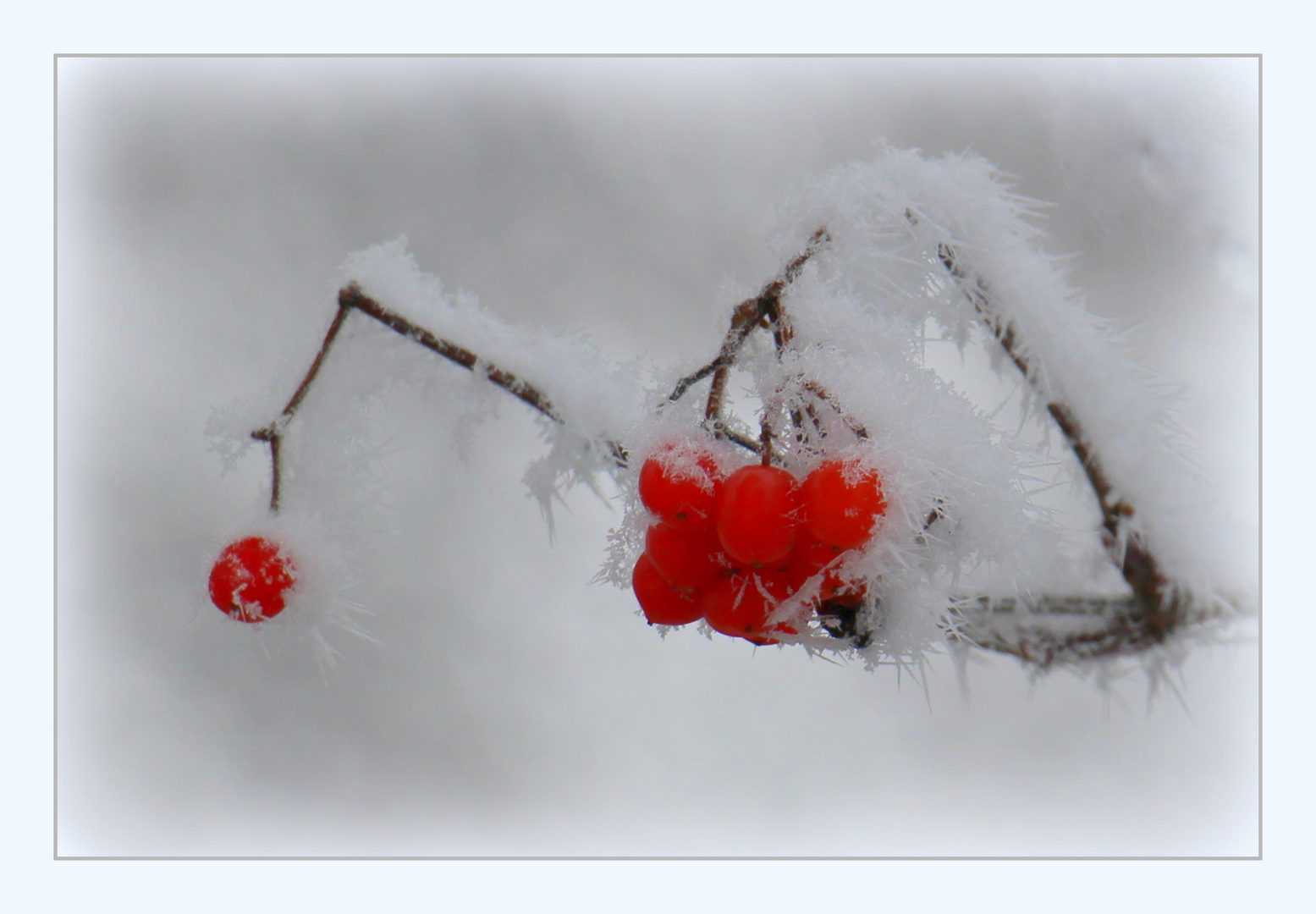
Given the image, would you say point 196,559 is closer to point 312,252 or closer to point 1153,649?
point 312,252

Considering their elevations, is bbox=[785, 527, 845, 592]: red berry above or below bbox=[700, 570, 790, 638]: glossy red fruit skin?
above

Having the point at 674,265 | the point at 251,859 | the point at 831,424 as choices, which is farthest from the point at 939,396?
the point at 251,859

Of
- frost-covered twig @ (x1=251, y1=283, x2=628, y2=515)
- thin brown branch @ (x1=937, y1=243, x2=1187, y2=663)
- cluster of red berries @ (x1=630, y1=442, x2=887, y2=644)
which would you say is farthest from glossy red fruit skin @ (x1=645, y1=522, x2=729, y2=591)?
thin brown branch @ (x1=937, y1=243, x2=1187, y2=663)

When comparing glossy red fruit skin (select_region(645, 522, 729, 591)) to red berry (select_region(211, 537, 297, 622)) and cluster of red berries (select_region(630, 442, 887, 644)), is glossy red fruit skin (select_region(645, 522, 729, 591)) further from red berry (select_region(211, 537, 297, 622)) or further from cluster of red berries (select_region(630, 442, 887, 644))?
red berry (select_region(211, 537, 297, 622))

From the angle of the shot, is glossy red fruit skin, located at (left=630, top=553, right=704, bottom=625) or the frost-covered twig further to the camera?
the frost-covered twig

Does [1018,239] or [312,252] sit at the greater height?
[312,252]

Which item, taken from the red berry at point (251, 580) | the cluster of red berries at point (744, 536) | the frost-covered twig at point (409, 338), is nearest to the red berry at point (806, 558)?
the cluster of red berries at point (744, 536)

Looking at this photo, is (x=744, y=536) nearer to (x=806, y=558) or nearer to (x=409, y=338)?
(x=806, y=558)

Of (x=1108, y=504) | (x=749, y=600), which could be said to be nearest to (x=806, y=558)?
(x=749, y=600)
